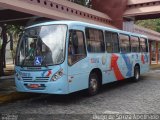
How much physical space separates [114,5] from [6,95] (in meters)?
17.3

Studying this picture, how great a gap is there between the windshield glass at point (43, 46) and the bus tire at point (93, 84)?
2.08 metres

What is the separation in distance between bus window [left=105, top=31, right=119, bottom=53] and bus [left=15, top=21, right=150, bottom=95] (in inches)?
9.6

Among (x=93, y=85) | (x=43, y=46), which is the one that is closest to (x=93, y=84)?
(x=93, y=85)

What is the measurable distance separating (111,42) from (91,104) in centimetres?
416

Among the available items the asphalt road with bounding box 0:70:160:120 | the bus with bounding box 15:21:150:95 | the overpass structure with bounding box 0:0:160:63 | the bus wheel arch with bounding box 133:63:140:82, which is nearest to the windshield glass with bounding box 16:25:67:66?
the bus with bounding box 15:21:150:95

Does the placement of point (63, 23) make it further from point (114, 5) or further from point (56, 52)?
point (114, 5)

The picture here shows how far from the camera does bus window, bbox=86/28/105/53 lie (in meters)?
11.3

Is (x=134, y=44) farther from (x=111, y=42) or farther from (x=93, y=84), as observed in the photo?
(x=93, y=84)

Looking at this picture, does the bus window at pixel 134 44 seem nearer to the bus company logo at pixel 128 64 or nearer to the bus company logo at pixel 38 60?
the bus company logo at pixel 128 64

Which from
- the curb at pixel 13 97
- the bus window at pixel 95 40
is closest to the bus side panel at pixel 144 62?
the bus window at pixel 95 40

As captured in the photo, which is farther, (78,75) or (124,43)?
(124,43)

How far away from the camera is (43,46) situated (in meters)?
10.0

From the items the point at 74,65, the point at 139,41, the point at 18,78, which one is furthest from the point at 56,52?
the point at 139,41

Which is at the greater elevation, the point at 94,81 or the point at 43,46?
the point at 43,46
